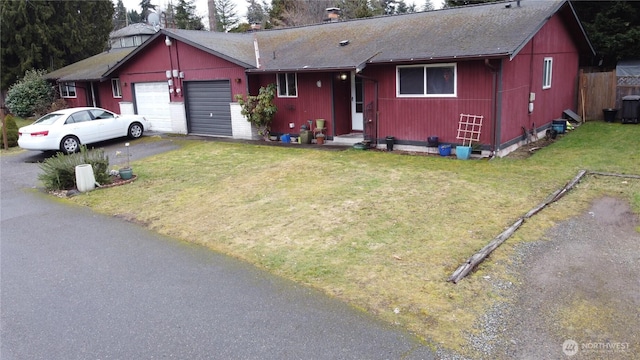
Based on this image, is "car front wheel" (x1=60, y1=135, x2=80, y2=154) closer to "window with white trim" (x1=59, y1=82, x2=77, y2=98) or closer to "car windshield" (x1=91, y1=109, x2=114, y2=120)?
"car windshield" (x1=91, y1=109, x2=114, y2=120)

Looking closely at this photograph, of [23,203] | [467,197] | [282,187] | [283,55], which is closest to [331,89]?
[283,55]

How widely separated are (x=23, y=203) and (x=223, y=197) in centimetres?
454

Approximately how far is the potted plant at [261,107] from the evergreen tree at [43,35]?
18.9 metres

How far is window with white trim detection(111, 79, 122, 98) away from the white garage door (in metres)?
2.61

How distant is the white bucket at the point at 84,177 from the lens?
10.8 meters

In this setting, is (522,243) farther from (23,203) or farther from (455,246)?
(23,203)

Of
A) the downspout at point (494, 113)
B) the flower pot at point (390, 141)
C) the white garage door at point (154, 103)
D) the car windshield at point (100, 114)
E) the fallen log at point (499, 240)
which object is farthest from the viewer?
the white garage door at point (154, 103)

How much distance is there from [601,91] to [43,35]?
1165 inches

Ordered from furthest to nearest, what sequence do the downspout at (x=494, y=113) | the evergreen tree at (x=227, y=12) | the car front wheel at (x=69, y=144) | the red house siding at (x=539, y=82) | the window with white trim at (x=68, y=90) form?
the evergreen tree at (x=227, y=12) → the window with white trim at (x=68, y=90) → the car front wheel at (x=69, y=144) → the red house siding at (x=539, y=82) → the downspout at (x=494, y=113)

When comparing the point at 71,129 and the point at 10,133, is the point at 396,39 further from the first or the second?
the point at 10,133

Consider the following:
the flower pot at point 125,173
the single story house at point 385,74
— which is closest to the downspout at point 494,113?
the single story house at point 385,74

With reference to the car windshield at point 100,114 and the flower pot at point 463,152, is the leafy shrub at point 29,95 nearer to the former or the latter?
the car windshield at point 100,114

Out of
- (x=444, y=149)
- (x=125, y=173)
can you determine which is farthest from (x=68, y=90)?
(x=444, y=149)

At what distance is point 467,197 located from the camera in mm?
8812
